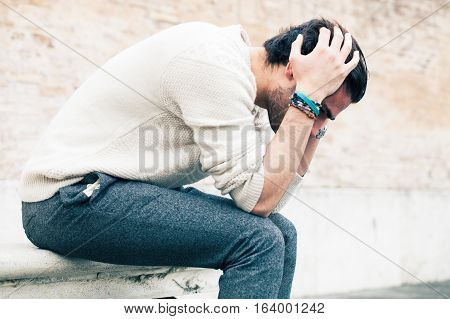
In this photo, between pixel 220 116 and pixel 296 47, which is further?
pixel 296 47

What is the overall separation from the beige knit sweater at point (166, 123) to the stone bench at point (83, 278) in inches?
7.4

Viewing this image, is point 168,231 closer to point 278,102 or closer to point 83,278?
point 83,278

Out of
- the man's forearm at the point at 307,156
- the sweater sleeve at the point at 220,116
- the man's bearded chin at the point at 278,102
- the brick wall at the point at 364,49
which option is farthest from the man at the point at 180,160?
the brick wall at the point at 364,49

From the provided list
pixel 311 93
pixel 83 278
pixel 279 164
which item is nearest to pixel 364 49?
pixel 311 93

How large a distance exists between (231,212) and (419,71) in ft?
15.0

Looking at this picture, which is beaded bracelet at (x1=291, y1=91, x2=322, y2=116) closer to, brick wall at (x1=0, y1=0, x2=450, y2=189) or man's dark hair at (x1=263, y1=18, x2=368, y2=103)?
man's dark hair at (x1=263, y1=18, x2=368, y2=103)

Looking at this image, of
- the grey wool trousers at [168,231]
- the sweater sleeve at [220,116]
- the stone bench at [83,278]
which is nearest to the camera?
the grey wool trousers at [168,231]

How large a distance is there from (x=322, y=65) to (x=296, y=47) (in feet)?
0.34

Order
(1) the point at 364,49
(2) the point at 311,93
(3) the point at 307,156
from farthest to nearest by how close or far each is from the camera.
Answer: (1) the point at 364,49 < (3) the point at 307,156 < (2) the point at 311,93

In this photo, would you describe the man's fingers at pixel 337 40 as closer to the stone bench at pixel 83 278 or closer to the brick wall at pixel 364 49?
the stone bench at pixel 83 278

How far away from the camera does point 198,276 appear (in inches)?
83.7

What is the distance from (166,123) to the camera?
1.78m

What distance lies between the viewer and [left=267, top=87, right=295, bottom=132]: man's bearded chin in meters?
1.96

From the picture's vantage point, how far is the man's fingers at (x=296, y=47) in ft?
6.10
